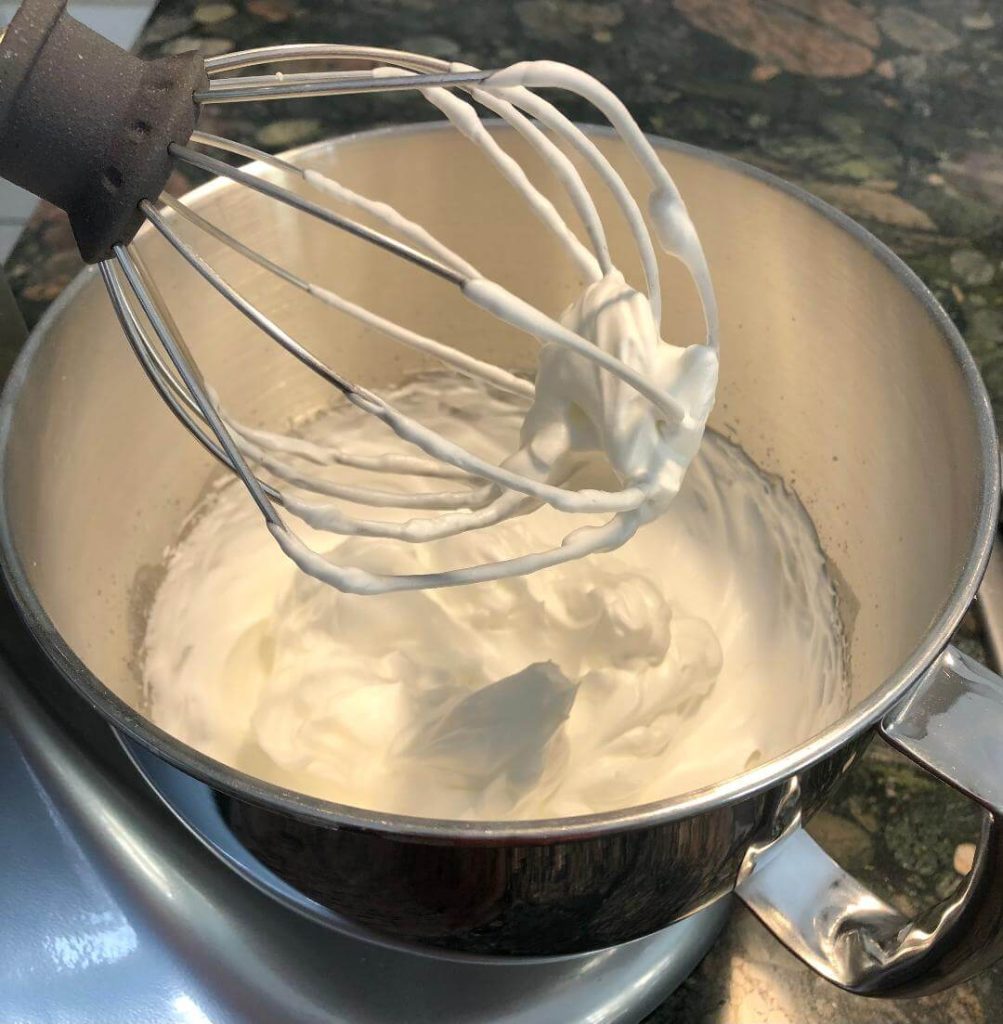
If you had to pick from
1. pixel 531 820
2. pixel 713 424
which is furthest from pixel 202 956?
pixel 713 424

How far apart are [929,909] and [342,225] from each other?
0.38 meters

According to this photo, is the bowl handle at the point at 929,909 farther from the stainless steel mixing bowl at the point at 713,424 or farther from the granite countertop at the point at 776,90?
the granite countertop at the point at 776,90

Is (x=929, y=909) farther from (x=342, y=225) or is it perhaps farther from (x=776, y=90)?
(x=776, y=90)

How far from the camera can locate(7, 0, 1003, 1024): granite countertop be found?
880 mm

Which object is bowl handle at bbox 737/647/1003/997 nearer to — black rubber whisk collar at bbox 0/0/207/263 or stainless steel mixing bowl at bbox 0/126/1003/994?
stainless steel mixing bowl at bbox 0/126/1003/994

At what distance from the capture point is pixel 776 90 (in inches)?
40.4

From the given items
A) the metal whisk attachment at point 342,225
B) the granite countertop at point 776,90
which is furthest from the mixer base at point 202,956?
the granite countertop at point 776,90

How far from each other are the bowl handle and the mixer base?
0.21ft

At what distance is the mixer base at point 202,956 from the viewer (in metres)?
0.50

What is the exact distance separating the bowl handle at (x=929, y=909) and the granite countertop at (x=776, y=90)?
0.44 metres

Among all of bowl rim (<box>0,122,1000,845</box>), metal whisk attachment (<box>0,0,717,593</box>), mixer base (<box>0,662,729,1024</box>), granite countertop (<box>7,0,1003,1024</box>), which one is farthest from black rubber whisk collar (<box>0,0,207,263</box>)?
granite countertop (<box>7,0,1003,1024</box>)

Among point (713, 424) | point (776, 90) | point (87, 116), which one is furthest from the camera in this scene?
point (776, 90)

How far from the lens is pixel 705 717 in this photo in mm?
624

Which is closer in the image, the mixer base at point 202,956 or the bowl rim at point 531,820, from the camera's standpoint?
the bowl rim at point 531,820
